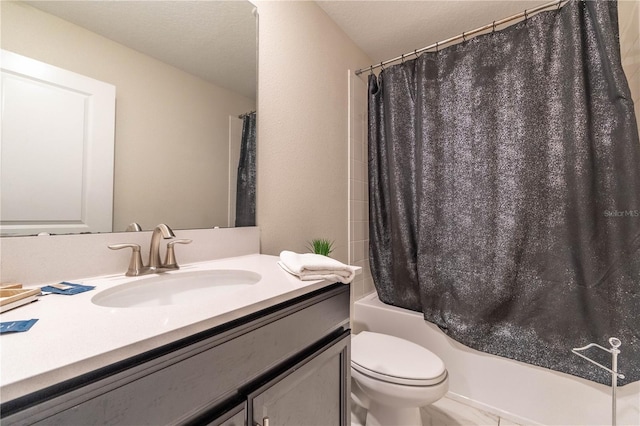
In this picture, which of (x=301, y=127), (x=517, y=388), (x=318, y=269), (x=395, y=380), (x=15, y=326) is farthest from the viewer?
(x=301, y=127)

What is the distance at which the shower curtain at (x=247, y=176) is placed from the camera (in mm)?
1171

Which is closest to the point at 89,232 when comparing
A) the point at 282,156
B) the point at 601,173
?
the point at 282,156

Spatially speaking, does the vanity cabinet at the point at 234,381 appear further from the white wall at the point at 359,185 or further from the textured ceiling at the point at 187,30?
the white wall at the point at 359,185

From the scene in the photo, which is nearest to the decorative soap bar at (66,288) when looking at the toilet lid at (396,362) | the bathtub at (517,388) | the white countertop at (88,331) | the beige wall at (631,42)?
the white countertop at (88,331)

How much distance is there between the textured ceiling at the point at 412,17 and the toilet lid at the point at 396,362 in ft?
6.14

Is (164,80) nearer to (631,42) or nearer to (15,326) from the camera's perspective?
(15,326)

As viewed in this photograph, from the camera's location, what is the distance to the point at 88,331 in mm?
419

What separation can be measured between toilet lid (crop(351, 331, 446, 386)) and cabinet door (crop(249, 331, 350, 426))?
0.33 m

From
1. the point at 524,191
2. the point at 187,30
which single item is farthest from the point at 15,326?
the point at 524,191

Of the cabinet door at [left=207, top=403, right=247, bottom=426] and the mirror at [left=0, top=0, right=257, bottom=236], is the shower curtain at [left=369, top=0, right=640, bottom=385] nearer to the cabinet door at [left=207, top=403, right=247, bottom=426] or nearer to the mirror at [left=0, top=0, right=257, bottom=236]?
the mirror at [left=0, top=0, right=257, bottom=236]

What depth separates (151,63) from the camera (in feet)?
2.99

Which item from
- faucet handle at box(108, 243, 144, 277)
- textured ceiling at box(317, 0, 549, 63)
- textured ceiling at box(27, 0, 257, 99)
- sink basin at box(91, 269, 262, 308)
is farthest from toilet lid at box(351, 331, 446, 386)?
textured ceiling at box(317, 0, 549, 63)

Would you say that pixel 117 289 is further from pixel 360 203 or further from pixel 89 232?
pixel 360 203

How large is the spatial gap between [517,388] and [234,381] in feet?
5.06
